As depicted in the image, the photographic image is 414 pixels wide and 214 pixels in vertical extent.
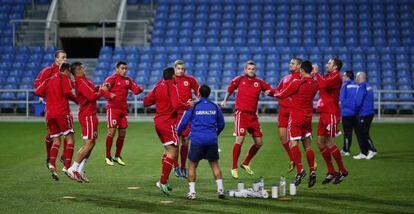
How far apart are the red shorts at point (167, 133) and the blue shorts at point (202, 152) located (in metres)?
0.82

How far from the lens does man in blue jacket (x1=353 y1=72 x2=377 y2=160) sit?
Result: 1891 centimetres

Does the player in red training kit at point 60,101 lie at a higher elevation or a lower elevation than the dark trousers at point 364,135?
higher

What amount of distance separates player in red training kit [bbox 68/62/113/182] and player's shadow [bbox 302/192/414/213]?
3.94m

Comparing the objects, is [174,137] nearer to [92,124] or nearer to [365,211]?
[92,124]

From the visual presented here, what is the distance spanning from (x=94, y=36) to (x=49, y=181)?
2460 centimetres

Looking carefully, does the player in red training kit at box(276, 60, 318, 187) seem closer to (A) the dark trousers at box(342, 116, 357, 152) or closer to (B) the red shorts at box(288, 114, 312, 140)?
(B) the red shorts at box(288, 114, 312, 140)

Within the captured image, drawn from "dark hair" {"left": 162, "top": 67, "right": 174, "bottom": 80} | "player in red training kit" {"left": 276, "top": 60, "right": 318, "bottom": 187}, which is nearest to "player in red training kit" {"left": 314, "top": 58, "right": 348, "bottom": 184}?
"player in red training kit" {"left": 276, "top": 60, "right": 318, "bottom": 187}

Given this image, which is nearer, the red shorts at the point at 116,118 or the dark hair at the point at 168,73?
the dark hair at the point at 168,73

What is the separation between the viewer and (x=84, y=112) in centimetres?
1445

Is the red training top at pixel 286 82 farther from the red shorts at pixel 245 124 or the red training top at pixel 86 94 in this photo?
the red training top at pixel 86 94

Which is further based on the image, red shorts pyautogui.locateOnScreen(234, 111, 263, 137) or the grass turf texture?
red shorts pyautogui.locateOnScreen(234, 111, 263, 137)

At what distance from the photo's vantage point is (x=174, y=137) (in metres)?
13.3

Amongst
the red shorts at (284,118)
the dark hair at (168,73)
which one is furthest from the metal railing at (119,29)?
the dark hair at (168,73)

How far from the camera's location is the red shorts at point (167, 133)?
43.6ft
